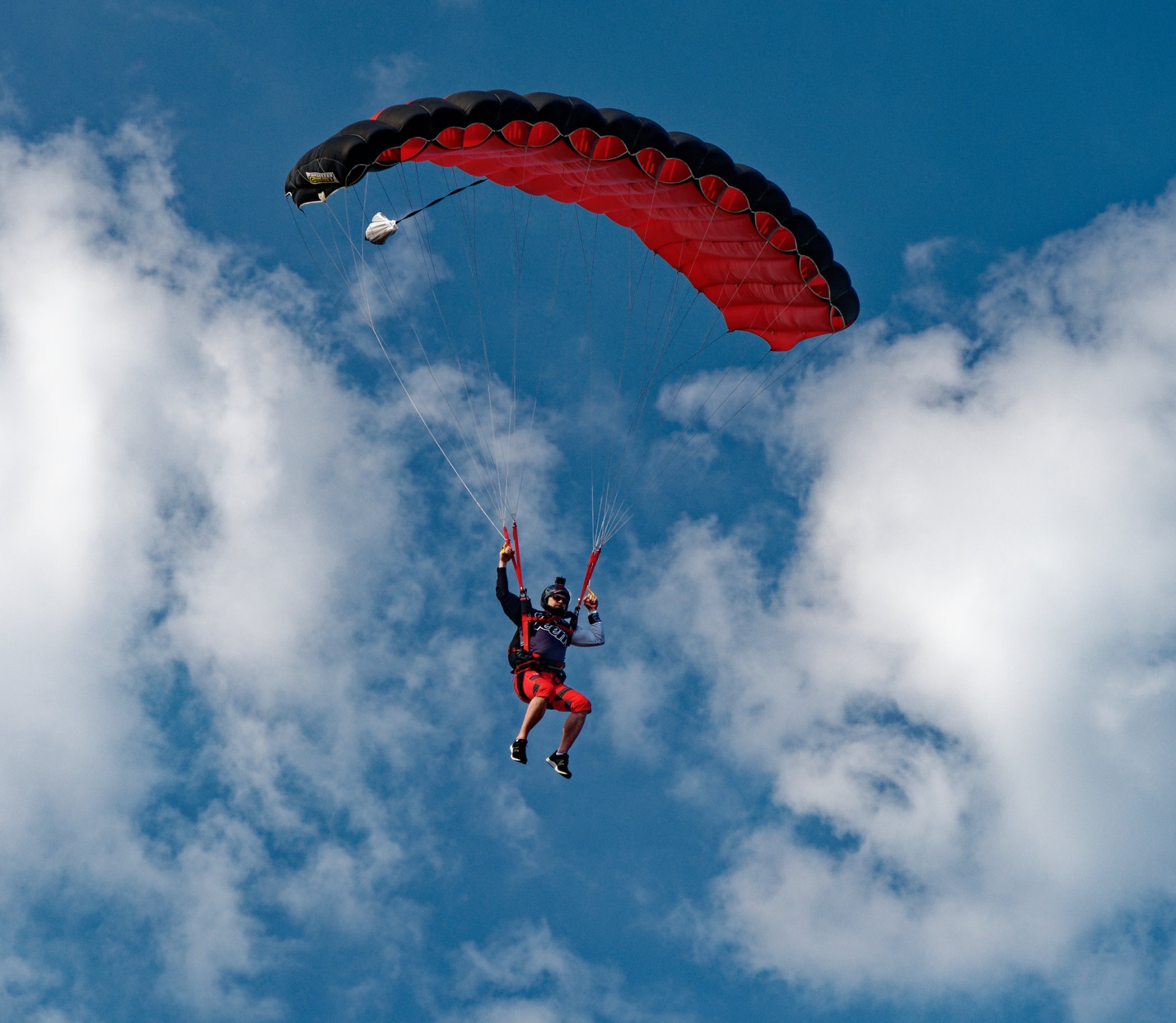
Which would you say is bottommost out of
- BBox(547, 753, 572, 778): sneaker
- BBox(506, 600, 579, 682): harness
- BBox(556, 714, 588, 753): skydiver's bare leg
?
BBox(547, 753, 572, 778): sneaker

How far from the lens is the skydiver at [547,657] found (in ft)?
56.3

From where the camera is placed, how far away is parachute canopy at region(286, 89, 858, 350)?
17.1 m

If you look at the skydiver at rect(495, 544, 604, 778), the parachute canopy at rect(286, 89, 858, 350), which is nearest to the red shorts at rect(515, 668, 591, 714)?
the skydiver at rect(495, 544, 604, 778)

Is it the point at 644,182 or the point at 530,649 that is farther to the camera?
the point at 644,182

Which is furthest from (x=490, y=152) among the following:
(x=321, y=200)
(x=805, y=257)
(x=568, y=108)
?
(x=805, y=257)

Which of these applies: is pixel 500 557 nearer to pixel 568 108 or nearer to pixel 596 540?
pixel 596 540

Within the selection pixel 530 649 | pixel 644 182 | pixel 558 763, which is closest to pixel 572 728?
pixel 558 763

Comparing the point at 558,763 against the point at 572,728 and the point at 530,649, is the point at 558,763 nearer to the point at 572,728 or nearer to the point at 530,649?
the point at 572,728

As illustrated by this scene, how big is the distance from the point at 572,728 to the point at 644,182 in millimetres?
7279

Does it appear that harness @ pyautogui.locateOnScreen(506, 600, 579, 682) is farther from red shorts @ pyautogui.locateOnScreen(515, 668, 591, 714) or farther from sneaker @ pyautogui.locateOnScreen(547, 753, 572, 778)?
sneaker @ pyautogui.locateOnScreen(547, 753, 572, 778)

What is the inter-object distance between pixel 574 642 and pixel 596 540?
138 centimetres

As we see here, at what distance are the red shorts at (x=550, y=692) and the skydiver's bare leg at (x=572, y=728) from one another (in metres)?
0.06

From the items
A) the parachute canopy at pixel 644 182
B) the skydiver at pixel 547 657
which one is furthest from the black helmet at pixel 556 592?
the parachute canopy at pixel 644 182

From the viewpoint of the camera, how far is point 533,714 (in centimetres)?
1716
